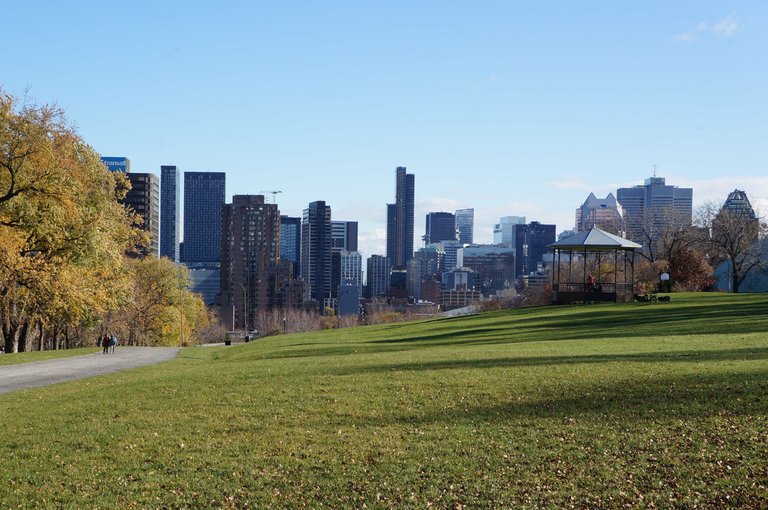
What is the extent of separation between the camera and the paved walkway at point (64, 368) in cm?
2467

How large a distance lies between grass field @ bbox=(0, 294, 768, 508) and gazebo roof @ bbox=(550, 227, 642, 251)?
112 ft

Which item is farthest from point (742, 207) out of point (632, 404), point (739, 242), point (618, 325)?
point (632, 404)

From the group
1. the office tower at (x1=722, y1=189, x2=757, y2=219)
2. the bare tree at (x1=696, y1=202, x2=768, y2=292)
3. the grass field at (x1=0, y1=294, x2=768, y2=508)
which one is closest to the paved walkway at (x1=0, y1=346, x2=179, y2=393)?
the grass field at (x1=0, y1=294, x2=768, y2=508)

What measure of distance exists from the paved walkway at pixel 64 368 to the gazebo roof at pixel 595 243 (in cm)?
2891

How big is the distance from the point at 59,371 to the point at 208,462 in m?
19.7

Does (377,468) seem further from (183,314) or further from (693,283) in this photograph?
(183,314)

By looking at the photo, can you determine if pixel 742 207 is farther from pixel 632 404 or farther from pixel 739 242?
pixel 632 404

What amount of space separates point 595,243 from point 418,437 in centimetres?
4527

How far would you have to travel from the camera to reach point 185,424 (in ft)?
45.8

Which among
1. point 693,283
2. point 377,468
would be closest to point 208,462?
point 377,468

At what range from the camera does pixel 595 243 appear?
54875 mm

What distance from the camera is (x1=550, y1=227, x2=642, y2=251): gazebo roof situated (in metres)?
54.4

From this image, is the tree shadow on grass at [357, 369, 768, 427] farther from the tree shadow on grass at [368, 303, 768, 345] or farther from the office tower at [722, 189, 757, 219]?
the office tower at [722, 189, 757, 219]

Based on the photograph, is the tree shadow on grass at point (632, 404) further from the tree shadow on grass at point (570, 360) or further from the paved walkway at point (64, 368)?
the paved walkway at point (64, 368)
